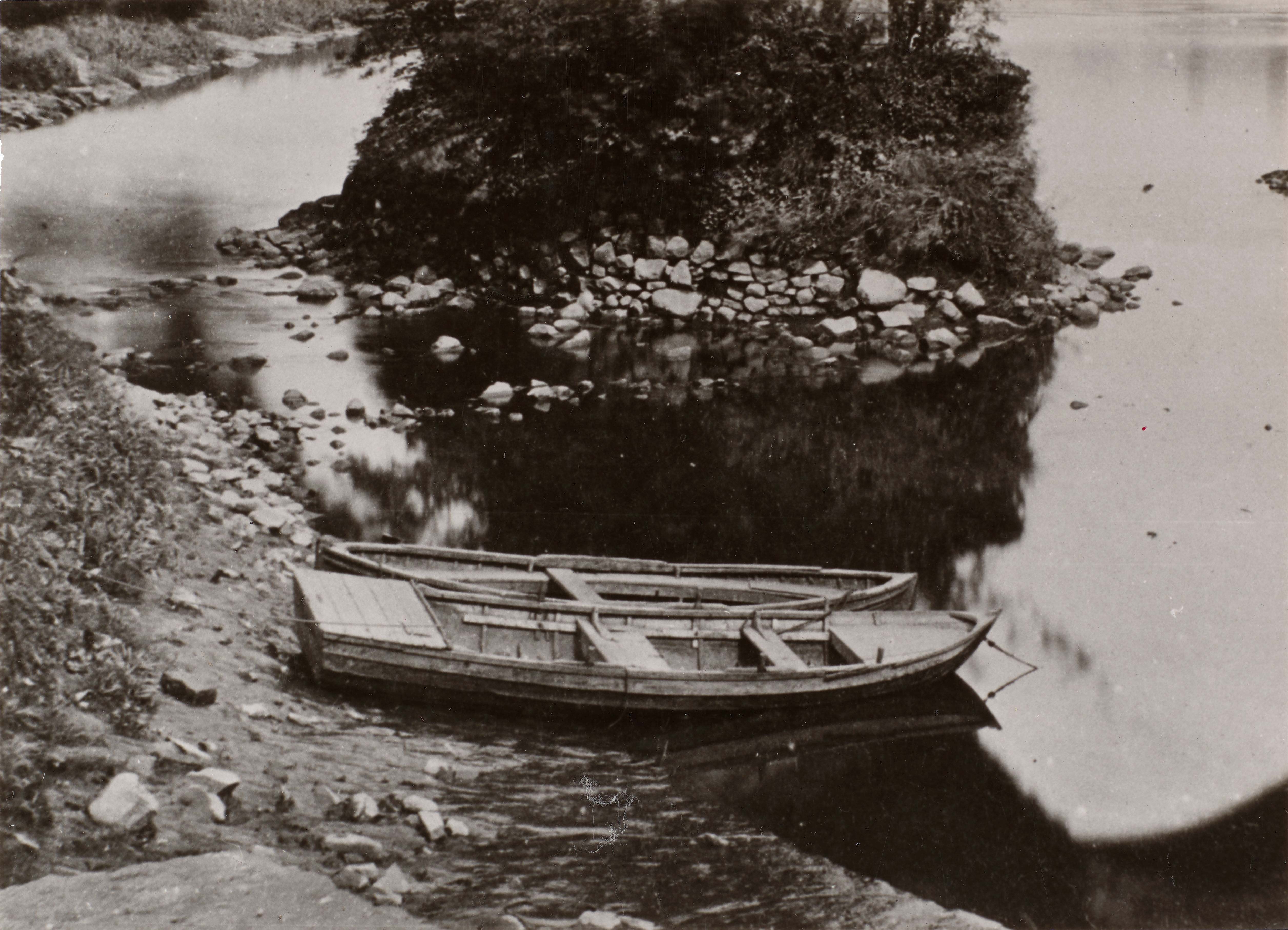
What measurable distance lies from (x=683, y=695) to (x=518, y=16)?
1919 cm

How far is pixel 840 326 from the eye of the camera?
23.4 meters

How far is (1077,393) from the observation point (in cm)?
1969

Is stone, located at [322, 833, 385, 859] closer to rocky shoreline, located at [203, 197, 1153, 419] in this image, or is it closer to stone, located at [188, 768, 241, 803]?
stone, located at [188, 768, 241, 803]

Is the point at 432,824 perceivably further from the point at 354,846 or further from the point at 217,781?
the point at 217,781

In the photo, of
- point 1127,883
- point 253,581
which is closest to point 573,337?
point 253,581

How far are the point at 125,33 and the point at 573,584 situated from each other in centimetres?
1740

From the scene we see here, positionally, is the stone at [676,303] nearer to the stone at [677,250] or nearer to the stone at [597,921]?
the stone at [677,250]

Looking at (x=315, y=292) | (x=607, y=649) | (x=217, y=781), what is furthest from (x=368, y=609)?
(x=315, y=292)

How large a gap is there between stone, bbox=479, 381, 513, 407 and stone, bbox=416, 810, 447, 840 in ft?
34.8

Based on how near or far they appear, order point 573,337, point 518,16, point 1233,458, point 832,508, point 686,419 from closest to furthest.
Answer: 1. point 832,508
2. point 1233,458
3. point 686,419
4. point 573,337
5. point 518,16

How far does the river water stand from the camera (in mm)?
9883

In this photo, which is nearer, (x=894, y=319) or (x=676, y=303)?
(x=894, y=319)

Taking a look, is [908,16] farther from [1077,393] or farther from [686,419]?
[686,419]

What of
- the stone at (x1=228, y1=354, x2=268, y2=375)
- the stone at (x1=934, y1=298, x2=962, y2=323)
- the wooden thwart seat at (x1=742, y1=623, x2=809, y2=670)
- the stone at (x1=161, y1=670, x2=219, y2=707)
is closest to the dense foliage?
the stone at (x1=934, y1=298, x2=962, y2=323)
